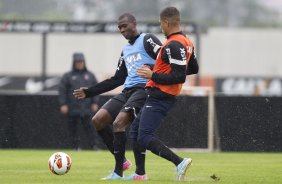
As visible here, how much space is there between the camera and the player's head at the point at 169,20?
13.0m

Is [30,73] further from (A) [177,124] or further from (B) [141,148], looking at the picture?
(B) [141,148]

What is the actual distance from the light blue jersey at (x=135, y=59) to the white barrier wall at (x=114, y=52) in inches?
1274

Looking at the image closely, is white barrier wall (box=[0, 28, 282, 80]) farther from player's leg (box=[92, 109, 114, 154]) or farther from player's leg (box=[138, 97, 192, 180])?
player's leg (box=[138, 97, 192, 180])

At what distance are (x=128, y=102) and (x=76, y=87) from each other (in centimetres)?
895

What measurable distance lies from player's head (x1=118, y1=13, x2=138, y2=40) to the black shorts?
768 mm

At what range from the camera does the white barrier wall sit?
51688 millimetres

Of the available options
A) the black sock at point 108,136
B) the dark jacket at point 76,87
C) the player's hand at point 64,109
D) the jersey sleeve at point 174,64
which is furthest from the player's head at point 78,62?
the jersey sleeve at point 174,64

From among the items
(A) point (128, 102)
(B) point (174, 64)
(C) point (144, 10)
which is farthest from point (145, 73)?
(C) point (144, 10)

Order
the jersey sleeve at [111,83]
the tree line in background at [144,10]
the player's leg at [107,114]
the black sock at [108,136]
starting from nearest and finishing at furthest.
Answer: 1. the player's leg at [107,114]
2. the black sock at [108,136]
3. the jersey sleeve at [111,83]
4. the tree line in background at [144,10]

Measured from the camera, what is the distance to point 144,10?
72.1 meters

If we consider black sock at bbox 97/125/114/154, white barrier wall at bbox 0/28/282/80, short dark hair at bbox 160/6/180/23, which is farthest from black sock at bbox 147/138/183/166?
white barrier wall at bbox 0/28/282/80

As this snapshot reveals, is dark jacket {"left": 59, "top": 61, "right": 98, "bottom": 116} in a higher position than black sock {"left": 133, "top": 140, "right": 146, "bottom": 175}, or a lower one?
lower

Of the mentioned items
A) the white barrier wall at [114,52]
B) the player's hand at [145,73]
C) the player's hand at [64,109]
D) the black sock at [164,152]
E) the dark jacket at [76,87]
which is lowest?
the white barrier wall at [114,52]

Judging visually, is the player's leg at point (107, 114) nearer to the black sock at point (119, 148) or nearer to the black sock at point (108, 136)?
the black sock at point (108, 136)
